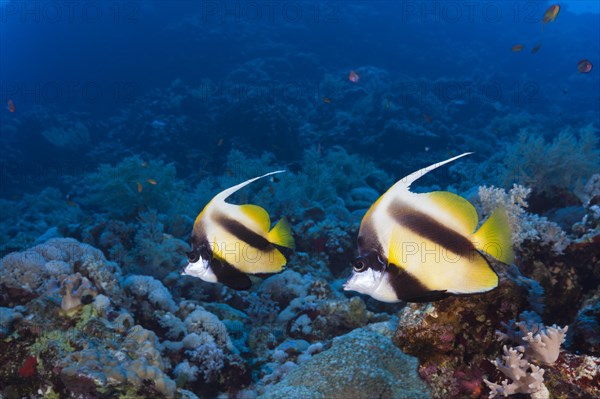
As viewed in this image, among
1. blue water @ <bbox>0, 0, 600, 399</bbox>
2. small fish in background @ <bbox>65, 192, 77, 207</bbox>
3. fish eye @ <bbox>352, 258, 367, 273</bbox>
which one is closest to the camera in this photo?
fish eye @ <bbox>352, 258, 367, 273</bbox>

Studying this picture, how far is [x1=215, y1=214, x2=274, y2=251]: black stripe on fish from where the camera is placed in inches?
79.0

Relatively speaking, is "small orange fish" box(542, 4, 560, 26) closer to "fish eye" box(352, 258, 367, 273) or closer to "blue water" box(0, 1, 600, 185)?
"blue water" box(0, 1, 600, 185)

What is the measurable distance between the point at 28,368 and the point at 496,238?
3.23 metres

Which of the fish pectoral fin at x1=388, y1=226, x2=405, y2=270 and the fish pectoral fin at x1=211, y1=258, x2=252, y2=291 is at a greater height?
the fish pectoral fin at x1=388, y1=226, x2=405, y2=270

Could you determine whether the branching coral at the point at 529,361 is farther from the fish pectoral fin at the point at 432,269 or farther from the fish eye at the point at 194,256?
A: the fish eye at the point at 194,256

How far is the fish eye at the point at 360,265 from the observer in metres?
1.43

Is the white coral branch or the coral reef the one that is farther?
the coral reef

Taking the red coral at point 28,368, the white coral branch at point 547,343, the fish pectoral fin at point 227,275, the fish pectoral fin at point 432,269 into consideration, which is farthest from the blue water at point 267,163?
the fish pectoral fin at point 227,275

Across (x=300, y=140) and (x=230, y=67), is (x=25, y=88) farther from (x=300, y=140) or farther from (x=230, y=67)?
(x=300, y=140)

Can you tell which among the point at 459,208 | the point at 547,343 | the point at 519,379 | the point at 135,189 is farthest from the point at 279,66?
the point at 459,208

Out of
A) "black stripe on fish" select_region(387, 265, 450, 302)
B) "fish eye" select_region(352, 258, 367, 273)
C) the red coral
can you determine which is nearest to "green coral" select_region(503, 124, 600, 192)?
"black stripe on fish" select_region(387, 265, 450, 302)

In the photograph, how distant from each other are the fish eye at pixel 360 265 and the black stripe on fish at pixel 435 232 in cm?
22

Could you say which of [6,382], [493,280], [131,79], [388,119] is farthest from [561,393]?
[131,79]

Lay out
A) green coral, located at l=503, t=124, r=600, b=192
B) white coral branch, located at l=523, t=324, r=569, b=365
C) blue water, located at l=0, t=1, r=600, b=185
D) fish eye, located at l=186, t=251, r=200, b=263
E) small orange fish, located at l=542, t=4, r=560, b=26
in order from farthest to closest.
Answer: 1. blue water, located at l=0, t=1, r=600, b=185
2. small orange fish, located at l=542, t=4, r=560, b=26
3. green coral, located at l=503, t=124, r=600, b=192
4. white coral branch, located at l=523, t=324, r=569, b=365
5. fish eye, located at l=186, t=251, r=200, b=263
